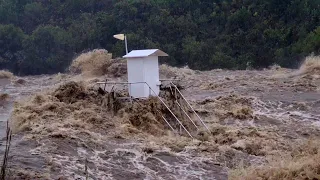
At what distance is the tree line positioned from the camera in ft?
113

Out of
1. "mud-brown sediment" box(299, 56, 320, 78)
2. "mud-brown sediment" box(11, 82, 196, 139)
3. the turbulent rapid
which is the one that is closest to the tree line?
"mud-brown sediment" box(299, 56, 320, 78)

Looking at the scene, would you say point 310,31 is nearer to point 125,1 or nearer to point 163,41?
point 163,41

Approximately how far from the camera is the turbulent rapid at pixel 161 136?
32.2 feet

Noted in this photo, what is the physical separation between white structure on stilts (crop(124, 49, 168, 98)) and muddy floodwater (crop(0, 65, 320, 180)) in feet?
2.47

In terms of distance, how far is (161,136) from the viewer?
13.3 metres

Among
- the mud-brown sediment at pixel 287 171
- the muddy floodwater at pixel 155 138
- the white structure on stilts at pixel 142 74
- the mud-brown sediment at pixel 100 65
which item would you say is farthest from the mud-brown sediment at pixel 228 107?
the mud-brown sediment at pixel 100 65

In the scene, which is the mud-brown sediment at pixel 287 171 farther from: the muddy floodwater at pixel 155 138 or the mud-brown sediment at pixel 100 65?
the mud-brown sediment at pixel 100 65

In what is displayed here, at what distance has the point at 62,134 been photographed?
39.3ft

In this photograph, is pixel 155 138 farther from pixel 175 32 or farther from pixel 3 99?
pixel 175 32

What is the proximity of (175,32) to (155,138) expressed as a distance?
25.4 m

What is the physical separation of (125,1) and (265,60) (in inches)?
429

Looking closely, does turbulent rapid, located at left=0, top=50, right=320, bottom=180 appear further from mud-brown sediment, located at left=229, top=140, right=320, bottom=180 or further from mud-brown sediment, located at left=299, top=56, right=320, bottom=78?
Answer: mud-brown sediment, located at left=299, top=56, right=320, bottom=78

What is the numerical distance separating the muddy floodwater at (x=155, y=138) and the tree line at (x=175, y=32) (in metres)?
15.0

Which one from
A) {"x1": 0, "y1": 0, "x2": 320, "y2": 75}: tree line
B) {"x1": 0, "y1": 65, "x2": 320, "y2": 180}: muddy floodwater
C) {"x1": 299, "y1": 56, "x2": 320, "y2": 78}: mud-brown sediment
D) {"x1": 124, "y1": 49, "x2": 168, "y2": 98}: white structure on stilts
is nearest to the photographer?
{"x1": 0, "y1": 65, "x2": 320, "y2": 180}: muddy floodwater
